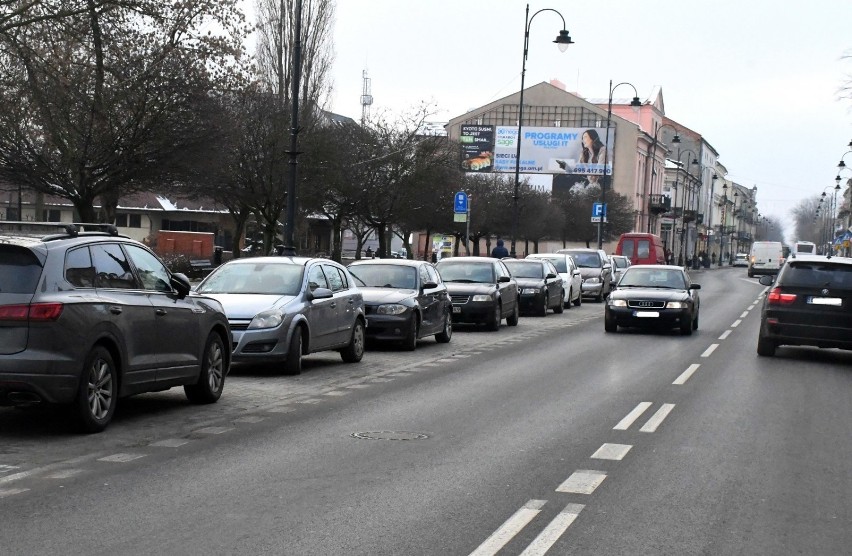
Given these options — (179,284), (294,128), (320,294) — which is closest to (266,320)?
(320,294)

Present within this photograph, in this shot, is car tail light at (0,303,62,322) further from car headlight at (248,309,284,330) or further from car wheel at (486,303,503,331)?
car wheel at (486,303,503,331)

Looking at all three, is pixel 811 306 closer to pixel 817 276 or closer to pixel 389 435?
pixel 817 276

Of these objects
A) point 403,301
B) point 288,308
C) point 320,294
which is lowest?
point 403,301

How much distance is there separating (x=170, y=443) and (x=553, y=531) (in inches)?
158

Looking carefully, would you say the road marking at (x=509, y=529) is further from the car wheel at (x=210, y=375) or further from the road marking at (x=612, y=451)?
the car wheel at (x=210, y=375)

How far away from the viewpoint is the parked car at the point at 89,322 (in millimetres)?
9109

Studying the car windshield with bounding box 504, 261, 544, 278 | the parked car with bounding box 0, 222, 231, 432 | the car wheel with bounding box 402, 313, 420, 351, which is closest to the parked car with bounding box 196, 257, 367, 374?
the car wheel with bounding box 402, 313, 420, 351

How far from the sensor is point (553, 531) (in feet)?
21.2

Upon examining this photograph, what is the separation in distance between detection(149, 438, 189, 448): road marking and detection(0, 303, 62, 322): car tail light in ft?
4.15

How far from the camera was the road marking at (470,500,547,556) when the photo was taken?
5.98 meters

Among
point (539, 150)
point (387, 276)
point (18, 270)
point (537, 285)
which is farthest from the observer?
point (539, 150)

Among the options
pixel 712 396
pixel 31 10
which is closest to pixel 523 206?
pixel 31 10

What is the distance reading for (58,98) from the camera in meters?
30.0

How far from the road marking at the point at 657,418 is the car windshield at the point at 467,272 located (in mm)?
13125
